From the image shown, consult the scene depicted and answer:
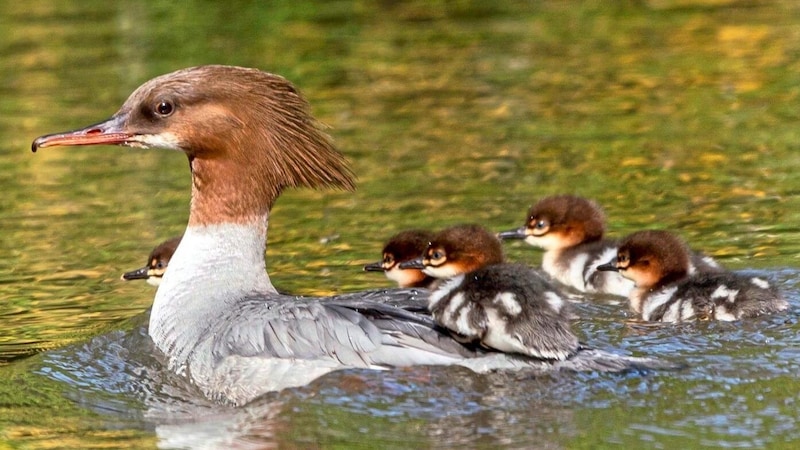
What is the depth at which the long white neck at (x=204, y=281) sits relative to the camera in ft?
22.2

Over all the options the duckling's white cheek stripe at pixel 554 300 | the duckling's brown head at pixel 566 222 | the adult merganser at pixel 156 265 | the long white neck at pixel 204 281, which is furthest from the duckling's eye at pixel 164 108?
the duckling's brown head at pixel 566 222

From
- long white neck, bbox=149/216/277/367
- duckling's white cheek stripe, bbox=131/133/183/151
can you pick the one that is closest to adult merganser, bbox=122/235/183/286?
long white neck, bbox=149/216/277/367

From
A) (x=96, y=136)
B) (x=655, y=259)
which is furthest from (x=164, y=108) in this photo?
(x=655, y=259)

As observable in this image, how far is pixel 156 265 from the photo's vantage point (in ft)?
27.2

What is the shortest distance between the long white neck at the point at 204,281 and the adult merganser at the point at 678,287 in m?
2.00

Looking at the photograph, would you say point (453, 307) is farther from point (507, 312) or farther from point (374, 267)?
point (374, 267)

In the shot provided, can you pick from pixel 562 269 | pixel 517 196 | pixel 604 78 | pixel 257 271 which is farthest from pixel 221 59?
pixel 257 271

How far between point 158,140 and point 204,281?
0.75 metres

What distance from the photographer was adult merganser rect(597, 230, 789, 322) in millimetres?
7016

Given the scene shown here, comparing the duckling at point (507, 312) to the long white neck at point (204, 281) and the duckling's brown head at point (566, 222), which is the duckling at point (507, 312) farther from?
the duckling's brown head at point (566, 222)

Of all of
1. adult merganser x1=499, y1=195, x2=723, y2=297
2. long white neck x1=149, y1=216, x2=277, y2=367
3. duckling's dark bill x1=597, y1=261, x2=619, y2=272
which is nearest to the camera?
long white neck x1=149, y1=216, x2=277, y2=367

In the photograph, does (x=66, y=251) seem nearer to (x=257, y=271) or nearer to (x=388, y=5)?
(x=257, y=271)

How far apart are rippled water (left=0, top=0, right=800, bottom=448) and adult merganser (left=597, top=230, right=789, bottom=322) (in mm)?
95

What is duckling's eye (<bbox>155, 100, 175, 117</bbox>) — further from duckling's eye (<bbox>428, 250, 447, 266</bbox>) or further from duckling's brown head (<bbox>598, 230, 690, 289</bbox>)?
duckling's brown head (<bbox>598, 230, 690, 289</bbox>)
